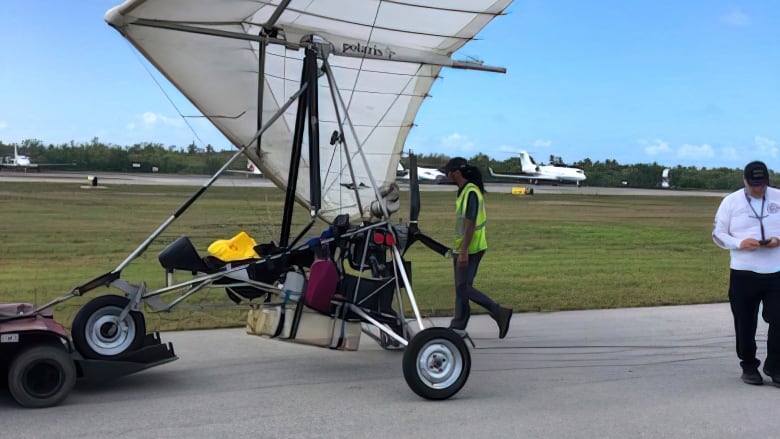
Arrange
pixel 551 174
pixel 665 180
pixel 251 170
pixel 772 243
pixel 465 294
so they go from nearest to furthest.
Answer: pixel 772 243 → pixel 251 170 → pixel 465 294 → pixel 551 174 → pixel 665 180

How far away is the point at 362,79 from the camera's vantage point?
7.97m

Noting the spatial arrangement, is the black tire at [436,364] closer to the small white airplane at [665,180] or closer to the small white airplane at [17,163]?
the small white airplane at [17,163]

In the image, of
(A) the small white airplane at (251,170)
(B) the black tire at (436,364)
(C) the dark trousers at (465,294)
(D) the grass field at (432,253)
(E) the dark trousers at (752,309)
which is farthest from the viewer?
(D) the grass field at (432,253)

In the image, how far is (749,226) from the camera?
6.76m

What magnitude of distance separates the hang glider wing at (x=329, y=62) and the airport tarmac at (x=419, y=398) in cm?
179

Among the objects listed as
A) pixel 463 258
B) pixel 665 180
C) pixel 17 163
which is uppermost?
pixel 17 163

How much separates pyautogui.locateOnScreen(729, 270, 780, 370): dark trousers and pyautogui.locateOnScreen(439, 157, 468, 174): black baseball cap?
9.38 feet

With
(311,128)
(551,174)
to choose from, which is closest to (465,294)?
Result: (311,128)

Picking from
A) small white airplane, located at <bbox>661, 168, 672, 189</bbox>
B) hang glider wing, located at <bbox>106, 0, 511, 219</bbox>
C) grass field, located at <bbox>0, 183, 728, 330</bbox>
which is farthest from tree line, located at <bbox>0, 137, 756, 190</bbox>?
hang glider wing, located at <bbox>106, 0, 511, 219</bbox>

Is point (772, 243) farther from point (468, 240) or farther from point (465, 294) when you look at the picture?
point (465, 294)

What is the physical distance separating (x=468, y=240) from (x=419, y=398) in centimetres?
211

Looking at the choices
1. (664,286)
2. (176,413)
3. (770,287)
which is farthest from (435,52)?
(664,286)

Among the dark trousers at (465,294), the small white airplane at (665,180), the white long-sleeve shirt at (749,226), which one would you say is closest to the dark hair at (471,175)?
the dark trousers at (465,294)

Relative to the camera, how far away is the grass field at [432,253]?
1016 centimetres
